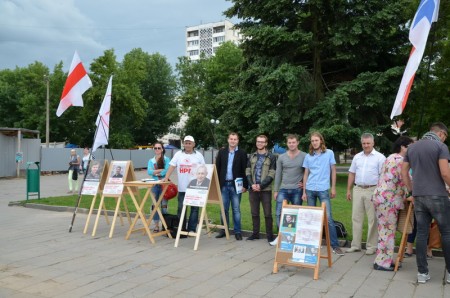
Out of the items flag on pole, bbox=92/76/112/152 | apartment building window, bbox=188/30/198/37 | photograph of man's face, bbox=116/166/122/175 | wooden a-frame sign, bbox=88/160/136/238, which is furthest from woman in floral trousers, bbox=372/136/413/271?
apartment building window, bbox=188/30/198/37

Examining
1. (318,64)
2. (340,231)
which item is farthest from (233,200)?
(318,64)

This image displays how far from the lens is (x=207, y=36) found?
122 metres

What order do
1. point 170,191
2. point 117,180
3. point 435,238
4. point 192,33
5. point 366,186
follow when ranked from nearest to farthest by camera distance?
point 435,238 → point 366,186 → point 170,191 → point 117,180 → point 192,33

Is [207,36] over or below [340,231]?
over

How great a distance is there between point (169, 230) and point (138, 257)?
167 centimetres

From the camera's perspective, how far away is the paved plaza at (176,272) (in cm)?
518

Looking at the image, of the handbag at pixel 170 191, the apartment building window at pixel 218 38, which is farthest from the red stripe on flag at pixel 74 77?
the apartment building window at pixel 218 38

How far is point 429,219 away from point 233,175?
3.70 metres

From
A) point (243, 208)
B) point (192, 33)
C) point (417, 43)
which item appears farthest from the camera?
point (192, 33)

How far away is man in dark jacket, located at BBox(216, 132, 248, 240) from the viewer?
8.30 metres

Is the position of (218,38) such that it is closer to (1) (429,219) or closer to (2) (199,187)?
(2) (199,187)

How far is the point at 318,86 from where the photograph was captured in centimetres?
2177

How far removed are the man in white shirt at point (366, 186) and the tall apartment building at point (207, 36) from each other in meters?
111

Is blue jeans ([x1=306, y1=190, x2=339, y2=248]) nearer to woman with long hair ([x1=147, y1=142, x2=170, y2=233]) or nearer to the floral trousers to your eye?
the floral trousers
